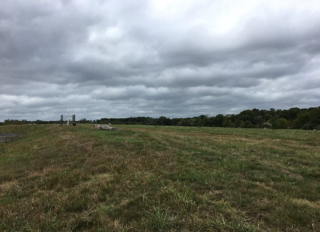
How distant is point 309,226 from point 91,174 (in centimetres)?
686

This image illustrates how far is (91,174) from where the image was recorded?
7598mm

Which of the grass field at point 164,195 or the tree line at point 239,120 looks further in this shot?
the tree line at point 239,120

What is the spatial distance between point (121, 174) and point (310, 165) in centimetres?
810

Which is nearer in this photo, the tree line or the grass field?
the grass field

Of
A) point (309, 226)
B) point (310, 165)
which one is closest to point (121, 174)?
point (309, 226)

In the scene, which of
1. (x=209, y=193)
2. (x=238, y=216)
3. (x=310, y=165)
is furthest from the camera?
(x=310, y=165)

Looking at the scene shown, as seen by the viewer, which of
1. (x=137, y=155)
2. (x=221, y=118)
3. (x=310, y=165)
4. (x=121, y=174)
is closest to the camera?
(x=121, y=174)

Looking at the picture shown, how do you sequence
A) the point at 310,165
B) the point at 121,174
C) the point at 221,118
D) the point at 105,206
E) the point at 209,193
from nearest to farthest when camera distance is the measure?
the point at 105,206, the point at 209,193, the point at 121,174, the point at 310,165, the point at 221,118

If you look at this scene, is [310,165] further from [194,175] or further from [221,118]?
[221,118]

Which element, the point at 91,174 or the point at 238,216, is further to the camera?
the point at 91,174

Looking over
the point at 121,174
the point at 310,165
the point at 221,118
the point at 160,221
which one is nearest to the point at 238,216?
the point at 160,221

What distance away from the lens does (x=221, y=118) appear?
326ft

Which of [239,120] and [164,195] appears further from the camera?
[239,120]

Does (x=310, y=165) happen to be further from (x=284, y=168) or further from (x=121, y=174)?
(x=121, y=174)
